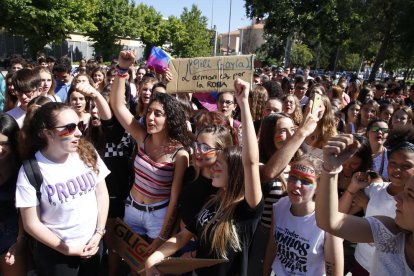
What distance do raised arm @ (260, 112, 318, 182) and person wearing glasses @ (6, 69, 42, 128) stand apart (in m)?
2.64

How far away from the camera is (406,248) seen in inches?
62.6

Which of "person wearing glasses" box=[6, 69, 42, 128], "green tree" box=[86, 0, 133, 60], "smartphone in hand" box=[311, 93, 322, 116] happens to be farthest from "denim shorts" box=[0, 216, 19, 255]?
"green tree" box=[86, 0, 133, 60]

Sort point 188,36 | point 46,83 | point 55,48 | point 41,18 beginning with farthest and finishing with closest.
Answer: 1. point 188,36
2. point 55,48
3. point 41,18
4. point 46,83

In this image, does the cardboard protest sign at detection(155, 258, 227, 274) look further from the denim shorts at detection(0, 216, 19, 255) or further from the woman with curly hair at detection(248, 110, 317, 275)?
the denim shorts at detection(0, 216, 19, 255)

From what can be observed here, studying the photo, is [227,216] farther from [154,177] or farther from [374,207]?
[374,207]

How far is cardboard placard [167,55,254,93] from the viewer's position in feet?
8.14

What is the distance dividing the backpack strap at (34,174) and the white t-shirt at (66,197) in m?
0.02

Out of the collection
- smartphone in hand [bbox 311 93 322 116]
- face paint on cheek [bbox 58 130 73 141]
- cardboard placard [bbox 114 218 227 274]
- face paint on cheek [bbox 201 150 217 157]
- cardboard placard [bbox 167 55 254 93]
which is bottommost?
cardboard placard [bbox 114 218 227 274]

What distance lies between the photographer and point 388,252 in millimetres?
1617

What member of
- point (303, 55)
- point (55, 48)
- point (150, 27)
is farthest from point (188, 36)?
point (55, 48)

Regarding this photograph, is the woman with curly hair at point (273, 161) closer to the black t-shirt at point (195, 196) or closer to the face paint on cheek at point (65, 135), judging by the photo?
the black t-shirt at point (195, 196)

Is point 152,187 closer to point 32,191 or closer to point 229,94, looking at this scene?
point 32,191

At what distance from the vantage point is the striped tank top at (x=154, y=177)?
2666 millimetres

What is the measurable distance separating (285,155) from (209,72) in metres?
0.83
